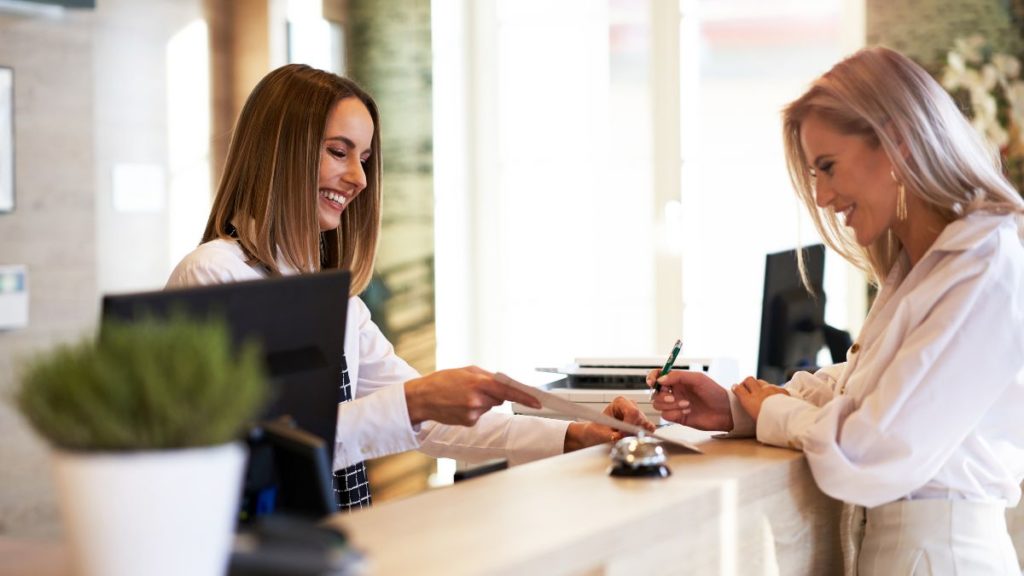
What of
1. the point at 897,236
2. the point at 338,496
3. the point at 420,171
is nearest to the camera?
the point at 897,236

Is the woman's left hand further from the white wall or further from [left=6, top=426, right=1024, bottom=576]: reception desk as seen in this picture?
the white wall

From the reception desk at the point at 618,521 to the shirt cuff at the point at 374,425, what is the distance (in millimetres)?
398

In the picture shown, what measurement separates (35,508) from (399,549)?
11.1 ft

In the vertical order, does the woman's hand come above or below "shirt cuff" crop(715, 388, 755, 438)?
below

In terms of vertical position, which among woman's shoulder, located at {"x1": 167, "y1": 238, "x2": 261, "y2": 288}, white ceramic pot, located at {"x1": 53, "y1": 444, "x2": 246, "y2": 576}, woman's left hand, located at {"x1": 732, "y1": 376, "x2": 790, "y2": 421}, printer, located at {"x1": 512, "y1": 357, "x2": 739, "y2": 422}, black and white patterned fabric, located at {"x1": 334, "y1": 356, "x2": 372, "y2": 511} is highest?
woman's shoulder, located at {"x1": 167, "y1": 238, "x2": 261, "y2": 288}

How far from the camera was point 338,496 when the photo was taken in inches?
94.3

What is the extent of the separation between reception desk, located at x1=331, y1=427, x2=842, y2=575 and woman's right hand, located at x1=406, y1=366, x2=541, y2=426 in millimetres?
235

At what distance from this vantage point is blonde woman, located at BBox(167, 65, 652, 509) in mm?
2178

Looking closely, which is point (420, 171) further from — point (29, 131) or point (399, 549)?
point (399, 549)

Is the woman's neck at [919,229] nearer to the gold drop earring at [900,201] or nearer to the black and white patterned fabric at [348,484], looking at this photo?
the gold drop earring at [900,201]

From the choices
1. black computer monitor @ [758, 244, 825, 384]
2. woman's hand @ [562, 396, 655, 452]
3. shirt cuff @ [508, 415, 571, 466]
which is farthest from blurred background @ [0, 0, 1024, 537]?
woman's hand @ [562, 396, 655, 452]

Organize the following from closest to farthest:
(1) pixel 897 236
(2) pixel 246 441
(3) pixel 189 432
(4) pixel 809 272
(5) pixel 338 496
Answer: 1. (3) pixel 189 432
2. (2) pixel 246 441
3. (1) pixel 897 236
4. (5) pixel 338 496
5. (4) pixel 809 272

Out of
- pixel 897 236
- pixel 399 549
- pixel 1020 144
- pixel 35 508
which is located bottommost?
pixel 35 508

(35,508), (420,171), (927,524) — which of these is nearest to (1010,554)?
(927,524)
